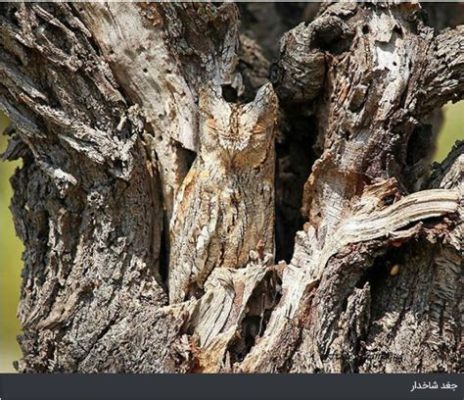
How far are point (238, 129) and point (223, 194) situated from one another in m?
0.22

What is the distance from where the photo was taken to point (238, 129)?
2.49m

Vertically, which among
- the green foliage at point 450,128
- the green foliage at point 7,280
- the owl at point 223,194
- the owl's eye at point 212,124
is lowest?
the green foliage at point 7,280

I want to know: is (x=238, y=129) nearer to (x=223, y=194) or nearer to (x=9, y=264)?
(x=223, y=194)

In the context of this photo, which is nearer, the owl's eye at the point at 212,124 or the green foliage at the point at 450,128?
the owl's eye at the point at 212,124

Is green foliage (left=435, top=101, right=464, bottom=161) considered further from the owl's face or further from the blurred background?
the owl's face

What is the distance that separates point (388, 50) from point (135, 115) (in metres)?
0.90

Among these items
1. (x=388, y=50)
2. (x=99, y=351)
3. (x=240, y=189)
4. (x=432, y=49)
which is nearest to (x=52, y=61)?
(x=240, y=189)

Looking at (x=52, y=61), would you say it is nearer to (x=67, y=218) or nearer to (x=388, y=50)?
(x=67, y=218)

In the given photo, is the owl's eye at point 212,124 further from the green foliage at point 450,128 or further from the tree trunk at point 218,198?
the green foliage at point 450,128

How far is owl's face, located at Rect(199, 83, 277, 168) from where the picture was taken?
8.15ft

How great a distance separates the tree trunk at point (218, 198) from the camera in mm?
2443

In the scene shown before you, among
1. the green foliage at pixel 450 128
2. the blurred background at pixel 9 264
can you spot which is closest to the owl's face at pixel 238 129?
the green foliage at pixel 450 128

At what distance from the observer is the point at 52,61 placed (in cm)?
249

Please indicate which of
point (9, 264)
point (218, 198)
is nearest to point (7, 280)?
point (9, 264)
